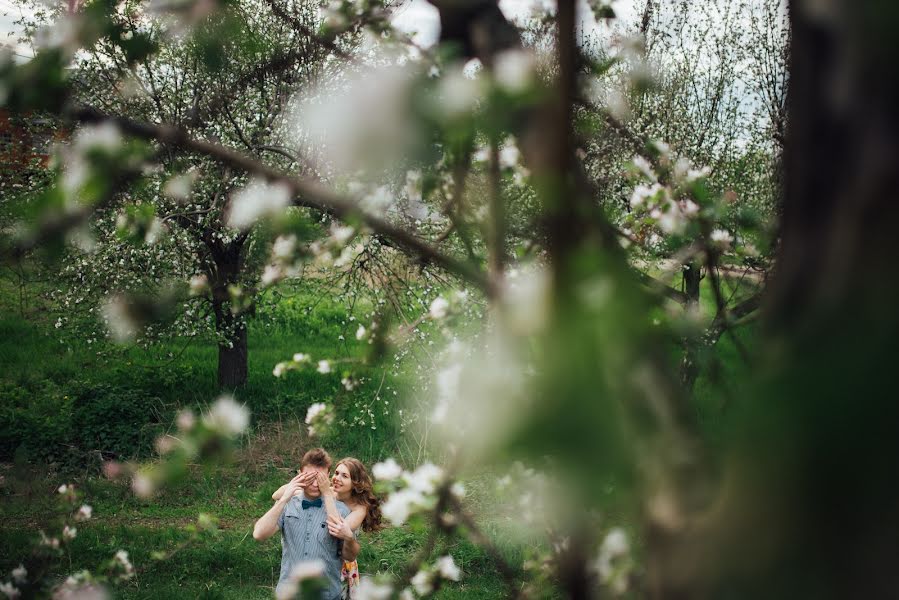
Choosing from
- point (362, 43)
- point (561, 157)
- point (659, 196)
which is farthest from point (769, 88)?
point (561, 157)

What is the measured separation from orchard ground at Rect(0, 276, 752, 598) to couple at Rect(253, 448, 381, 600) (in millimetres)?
610

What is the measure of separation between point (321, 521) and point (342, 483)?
0.32m

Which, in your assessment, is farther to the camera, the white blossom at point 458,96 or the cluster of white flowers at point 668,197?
the cluster of white flowers at point 668,197

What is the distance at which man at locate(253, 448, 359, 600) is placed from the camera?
4.45 m

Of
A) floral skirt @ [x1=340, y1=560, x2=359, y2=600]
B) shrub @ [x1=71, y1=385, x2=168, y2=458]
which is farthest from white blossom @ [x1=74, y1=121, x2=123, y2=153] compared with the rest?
shrub @ [x1=71, y1=385, x2=168, y2=458]

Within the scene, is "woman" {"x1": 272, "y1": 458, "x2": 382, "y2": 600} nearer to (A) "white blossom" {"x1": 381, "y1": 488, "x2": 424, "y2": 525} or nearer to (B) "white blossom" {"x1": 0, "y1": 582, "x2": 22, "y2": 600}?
(B) "white blossom" {"x1": 0, "y1": 582, "x2": 22, "y2": 600}

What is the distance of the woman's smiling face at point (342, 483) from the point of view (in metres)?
4.80

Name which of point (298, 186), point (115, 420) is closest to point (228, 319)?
point (115, 420)

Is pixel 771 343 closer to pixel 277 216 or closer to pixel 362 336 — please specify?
pixel 277 216

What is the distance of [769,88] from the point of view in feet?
32.0

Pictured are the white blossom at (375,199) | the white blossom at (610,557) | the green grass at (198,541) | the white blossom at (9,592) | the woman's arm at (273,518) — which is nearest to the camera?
the white blossom at (610,557)

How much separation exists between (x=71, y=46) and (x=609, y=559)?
4.13 ft

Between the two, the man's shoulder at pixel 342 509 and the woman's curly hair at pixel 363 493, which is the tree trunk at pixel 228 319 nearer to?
the woman's curly hair at pixel 363 493

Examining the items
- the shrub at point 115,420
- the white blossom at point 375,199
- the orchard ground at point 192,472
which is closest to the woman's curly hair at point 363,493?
the orchard ground at point 192,472
